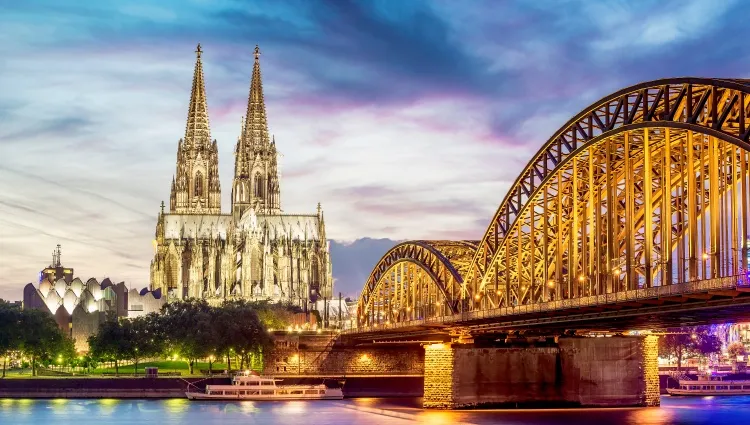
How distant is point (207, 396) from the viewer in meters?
130

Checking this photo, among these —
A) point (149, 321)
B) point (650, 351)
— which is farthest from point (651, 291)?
point (149, 321)

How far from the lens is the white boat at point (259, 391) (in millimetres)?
131000

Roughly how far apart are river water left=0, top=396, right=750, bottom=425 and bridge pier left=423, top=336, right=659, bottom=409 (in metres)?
1.73

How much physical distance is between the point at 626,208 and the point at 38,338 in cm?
9559

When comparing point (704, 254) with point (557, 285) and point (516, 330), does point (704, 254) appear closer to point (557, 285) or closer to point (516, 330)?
point (557, 285)

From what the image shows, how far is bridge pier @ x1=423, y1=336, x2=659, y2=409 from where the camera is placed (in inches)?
3782

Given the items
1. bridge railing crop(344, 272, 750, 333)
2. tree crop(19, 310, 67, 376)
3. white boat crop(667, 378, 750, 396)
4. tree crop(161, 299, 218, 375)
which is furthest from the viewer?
tree crop(19, 310, 67, 376)

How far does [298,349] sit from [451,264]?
45350mm

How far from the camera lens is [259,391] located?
133250 millimetres

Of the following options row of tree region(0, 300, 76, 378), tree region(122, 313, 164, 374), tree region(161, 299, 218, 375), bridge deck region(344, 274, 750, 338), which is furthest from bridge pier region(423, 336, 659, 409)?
tree region(122, 313, 164, 374)

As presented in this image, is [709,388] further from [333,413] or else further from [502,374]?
[502,374]

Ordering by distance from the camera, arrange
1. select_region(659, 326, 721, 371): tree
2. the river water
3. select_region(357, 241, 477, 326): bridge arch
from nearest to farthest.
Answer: the river water → select_region(357, 241, 477, 326): bridge arch → select_region(659, 326, 721, 371): tree

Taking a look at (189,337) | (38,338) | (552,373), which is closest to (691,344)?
(189,337)

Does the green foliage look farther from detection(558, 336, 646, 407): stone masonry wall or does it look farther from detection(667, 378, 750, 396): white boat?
detection(558, 336, 646, 407): stone masonry wall
